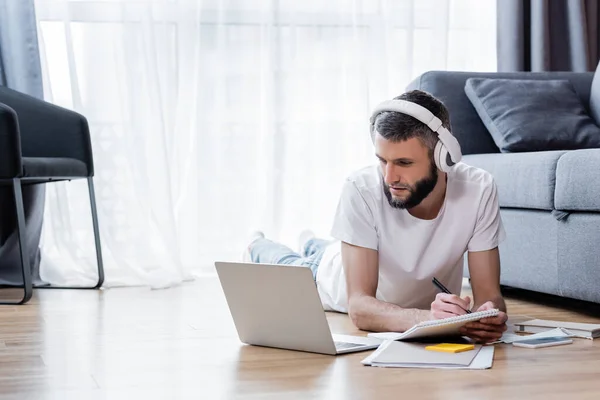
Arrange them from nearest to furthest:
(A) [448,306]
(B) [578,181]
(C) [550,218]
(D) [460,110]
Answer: (A) [448,306]
(B) [578,181]
(C) [550,218]
(D) [460,110]

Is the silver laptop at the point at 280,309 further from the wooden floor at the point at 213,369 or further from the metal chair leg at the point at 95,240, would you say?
the metal chair leg at the point at 95,240

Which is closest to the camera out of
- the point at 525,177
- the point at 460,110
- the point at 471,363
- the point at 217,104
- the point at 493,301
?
the point at 471,363

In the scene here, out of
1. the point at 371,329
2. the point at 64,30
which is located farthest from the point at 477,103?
the point at 64,30

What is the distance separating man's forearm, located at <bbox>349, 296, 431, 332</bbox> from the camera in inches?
78.5

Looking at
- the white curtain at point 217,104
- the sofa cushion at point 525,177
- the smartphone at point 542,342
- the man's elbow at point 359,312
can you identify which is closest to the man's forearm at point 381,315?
the man's elbow at point 359,312

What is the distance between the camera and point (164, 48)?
11.8ft

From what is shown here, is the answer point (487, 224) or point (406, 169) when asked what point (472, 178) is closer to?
Result: point (487, 224)

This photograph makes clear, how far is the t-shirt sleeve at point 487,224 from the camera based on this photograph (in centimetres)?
214

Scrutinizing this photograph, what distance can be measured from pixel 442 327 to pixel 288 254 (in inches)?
41.1

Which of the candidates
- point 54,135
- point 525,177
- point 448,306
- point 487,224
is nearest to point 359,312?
point 448,306

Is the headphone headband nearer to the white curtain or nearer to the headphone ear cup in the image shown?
the headphone ear cup

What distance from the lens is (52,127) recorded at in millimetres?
3305

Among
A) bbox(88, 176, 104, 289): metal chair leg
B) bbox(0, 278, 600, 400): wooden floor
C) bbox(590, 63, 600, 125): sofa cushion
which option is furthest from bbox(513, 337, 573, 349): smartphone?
bbox(88, 176, 104, 289): metal chair leg

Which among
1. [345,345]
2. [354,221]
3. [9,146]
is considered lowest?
[345,345]
